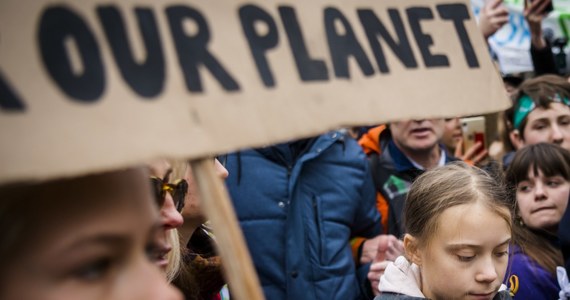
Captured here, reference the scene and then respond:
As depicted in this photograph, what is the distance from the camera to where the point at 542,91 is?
385 cm

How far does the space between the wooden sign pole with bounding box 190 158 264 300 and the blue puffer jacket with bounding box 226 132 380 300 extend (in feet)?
6.21

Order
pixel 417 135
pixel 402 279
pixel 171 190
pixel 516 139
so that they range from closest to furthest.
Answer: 1. pixel 171 190
2. pixel 402 279
3. pixel 417 135
4. pixel 516 139

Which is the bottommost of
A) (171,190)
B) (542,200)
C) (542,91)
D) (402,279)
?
(542,200)

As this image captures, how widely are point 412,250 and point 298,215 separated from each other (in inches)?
29.7

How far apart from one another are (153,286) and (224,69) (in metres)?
0.31

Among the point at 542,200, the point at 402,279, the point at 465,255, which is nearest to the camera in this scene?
the point at 465,255

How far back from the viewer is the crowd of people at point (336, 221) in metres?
0.85

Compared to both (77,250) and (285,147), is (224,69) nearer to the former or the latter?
(77,250)

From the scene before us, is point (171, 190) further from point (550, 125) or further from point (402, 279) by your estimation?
point (550, 125)

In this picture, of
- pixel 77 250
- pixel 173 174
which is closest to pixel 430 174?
pixel 173 174

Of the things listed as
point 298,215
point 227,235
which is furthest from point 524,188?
point 227,235

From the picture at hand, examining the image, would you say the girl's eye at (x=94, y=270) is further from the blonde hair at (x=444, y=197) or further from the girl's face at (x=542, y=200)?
the girl's face at (x=542, y=200)

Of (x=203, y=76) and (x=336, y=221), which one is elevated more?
(x=203, y=76)

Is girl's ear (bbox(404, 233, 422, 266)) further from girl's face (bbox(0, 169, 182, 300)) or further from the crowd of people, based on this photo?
girl's face (bbox(0, 169, 182, 300))
